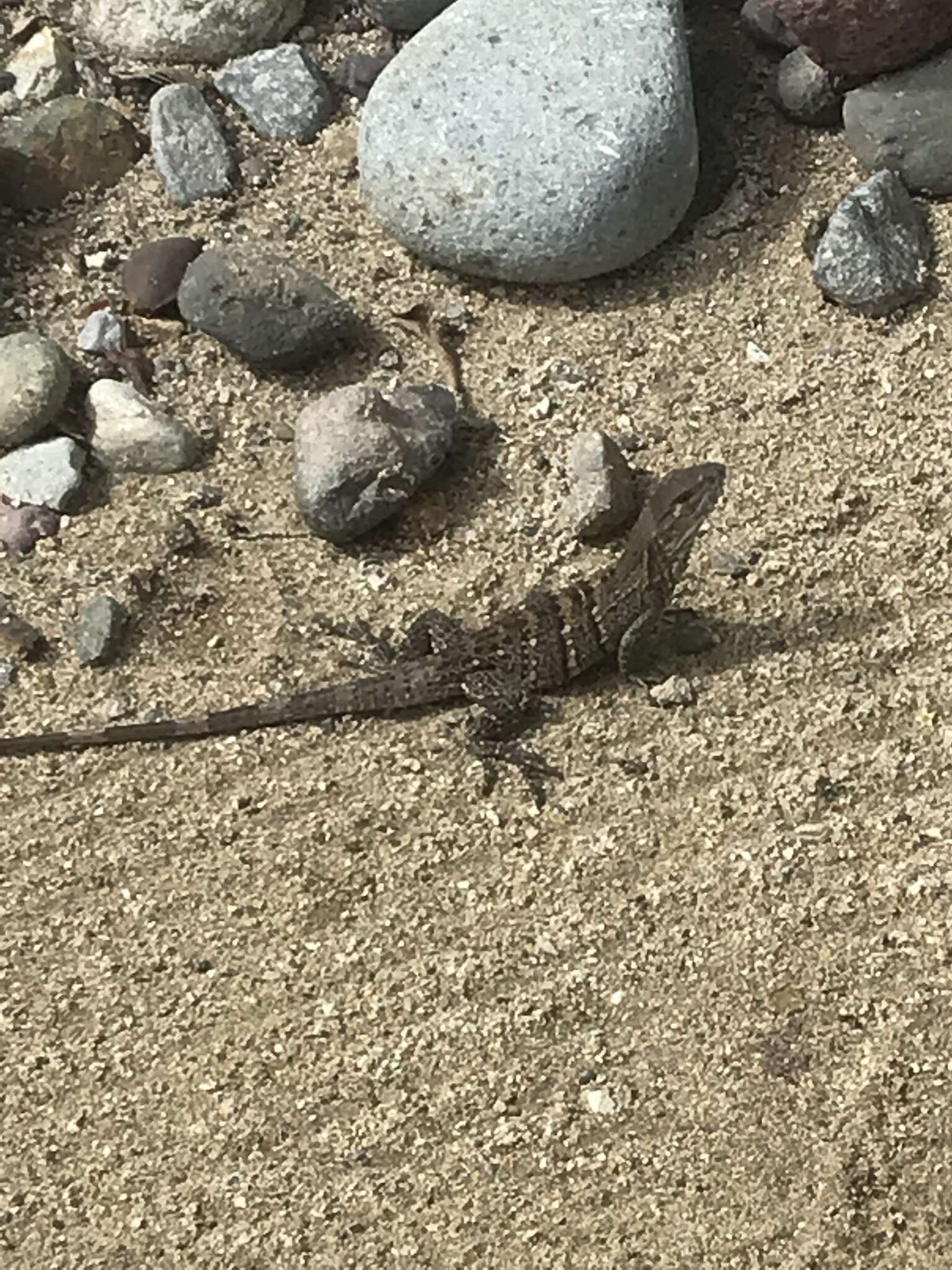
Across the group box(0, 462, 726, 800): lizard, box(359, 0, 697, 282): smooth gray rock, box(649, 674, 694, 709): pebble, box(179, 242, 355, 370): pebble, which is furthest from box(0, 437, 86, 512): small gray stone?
box(649, 674, 694, 709): pebble

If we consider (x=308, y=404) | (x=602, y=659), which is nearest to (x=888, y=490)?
(x=602, y=659)

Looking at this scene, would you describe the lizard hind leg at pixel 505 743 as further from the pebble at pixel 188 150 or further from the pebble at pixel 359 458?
the pebble at pixel 188 150

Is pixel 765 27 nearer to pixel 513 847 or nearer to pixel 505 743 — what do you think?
pixel 505 743

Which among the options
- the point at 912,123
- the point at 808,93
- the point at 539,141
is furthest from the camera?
the point at 808,93

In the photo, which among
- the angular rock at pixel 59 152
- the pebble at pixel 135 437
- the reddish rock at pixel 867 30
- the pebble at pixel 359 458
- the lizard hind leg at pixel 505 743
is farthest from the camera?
the angular rock at pixel 59 152

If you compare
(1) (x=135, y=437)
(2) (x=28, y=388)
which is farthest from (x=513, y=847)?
(2) (x=28, y=388)

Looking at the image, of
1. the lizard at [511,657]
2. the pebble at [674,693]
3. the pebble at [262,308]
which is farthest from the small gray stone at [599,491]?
the pebble at [262,308]
